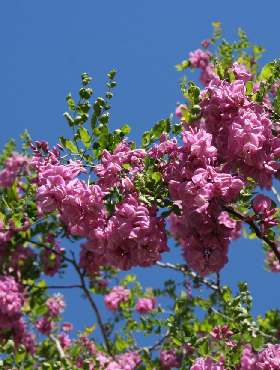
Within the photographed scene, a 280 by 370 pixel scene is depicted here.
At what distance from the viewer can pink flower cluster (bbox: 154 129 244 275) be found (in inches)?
122

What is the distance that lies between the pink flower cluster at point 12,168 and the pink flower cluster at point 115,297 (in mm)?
2017

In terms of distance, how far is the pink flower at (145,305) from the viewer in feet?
26.2

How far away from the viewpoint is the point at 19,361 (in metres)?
4.51

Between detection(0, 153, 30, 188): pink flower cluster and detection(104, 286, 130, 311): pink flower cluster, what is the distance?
2017 mm

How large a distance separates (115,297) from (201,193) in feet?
17.8

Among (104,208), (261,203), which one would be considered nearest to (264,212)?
(261,203)

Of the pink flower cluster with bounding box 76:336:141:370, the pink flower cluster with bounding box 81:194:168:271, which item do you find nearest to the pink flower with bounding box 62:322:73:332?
the pink flower cluster with bounding box 76:336:141:370

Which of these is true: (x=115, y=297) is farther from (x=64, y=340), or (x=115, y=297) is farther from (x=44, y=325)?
(x=44, y=325)

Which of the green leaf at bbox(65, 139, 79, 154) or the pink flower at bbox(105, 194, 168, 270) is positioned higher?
the green leaf at bbox(65, 139, 79, 154)

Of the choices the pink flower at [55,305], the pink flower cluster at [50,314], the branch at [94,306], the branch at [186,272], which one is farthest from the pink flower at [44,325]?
the branch at [186,272]

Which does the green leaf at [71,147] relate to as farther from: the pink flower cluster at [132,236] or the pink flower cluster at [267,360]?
the pink flower cluster at [267,360]

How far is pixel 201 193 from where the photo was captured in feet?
10.0

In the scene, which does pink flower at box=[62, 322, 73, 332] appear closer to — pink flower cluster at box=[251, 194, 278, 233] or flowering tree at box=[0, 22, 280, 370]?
flowering tree at box=[0, 22, 280, 370]

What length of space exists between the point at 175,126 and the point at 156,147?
6.8 inches
